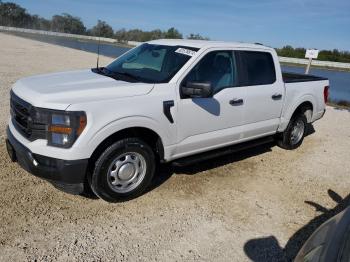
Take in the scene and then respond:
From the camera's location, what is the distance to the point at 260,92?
561 cm

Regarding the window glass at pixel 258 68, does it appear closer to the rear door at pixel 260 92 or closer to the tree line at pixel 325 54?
the rear door at pixel 260 92

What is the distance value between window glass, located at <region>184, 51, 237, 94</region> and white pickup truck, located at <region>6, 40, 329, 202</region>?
0.01 m

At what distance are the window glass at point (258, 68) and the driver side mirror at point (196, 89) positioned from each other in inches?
46.9

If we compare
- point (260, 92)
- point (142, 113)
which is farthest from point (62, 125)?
point (260, 92)

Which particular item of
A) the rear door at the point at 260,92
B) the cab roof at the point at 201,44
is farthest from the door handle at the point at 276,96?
the cab roof at the point at 201,44

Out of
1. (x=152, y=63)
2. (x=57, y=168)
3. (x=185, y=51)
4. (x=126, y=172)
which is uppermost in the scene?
(x=185, y=51)

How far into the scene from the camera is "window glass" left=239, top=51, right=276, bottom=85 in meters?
5.51

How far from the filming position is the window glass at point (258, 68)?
18.1ft

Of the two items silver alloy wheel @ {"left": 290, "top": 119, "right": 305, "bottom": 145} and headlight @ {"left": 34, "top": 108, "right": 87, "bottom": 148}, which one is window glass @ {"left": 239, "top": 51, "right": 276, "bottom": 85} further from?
headlight @ {"left": 34, "top": 108, "right": 87, "bottom": 148}

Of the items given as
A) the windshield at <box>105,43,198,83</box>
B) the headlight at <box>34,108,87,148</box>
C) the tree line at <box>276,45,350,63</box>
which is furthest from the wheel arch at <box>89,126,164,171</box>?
the tree line at <box>276,45,350,63</box>

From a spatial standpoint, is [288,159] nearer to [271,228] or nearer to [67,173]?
[271,228]

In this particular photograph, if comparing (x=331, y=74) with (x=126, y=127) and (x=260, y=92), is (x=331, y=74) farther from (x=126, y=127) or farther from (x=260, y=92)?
(x=126, y=127)

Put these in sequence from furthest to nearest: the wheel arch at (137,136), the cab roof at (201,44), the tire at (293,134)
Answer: the tire at (293,134), the cab roof at (201,44), the wheel arch at (137,136)

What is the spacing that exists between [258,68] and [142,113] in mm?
2431
